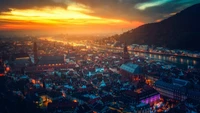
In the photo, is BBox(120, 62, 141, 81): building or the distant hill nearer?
BBox(120, 62, 141, 81): building

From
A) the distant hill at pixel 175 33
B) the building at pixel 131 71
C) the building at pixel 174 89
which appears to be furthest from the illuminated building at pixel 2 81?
the distant hill at pixel 175 33

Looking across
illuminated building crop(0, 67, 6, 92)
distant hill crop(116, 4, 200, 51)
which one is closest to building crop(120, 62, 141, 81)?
illuminated building crop(0, 67, 6, 92)

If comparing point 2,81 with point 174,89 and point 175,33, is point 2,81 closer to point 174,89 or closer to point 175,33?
point 174,89

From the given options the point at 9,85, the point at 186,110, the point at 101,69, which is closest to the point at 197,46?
the point at 101,69

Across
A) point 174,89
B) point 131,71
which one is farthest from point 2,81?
point 174,89

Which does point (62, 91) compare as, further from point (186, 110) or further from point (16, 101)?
point (186, 110)

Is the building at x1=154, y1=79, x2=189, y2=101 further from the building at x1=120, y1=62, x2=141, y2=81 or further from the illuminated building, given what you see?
the illuminated building

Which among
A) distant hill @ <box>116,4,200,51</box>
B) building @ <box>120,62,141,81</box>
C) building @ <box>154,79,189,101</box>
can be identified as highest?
distant hill @ <box>116,4,200,51</box>

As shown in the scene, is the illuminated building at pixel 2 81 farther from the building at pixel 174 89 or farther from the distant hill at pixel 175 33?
the distant hill at pixel 175 33
